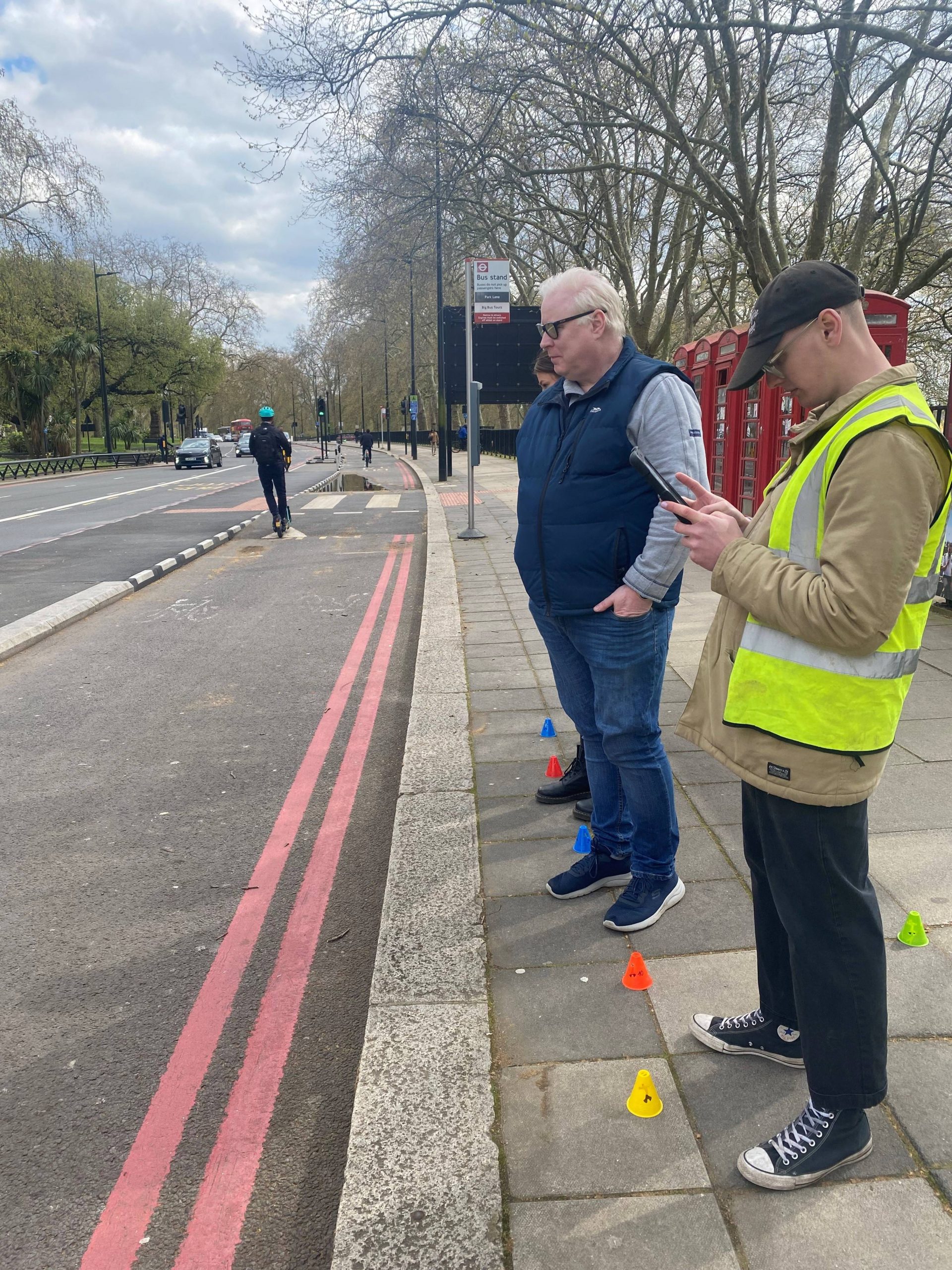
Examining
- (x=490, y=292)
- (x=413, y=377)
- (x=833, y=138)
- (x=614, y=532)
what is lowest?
(x=614, y=532)

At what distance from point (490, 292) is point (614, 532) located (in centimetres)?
992

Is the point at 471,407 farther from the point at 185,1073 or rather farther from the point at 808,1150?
the point at 808,1150

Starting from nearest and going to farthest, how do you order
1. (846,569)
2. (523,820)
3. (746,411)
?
(846,569)
(523,820)
(746,411)

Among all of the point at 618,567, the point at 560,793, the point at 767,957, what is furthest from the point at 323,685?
the point at 767,957

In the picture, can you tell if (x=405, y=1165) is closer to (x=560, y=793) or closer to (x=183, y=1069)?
(x=183, y=1069)

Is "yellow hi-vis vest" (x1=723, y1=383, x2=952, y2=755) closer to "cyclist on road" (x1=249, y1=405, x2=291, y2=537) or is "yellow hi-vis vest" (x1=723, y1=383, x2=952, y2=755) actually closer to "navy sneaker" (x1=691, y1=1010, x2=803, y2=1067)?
"navy sneaker" (x1=691, y1=1010, x2=803, y2=1067)

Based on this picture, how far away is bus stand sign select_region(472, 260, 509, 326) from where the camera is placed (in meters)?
11.6

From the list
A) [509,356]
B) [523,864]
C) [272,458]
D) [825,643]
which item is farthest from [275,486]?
[825,643]

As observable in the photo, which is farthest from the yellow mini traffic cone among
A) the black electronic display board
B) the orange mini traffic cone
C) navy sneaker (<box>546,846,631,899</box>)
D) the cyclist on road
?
the black electronic display board

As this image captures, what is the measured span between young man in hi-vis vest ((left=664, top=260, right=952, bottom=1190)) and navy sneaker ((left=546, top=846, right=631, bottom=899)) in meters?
1.15

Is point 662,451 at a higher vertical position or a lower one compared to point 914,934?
higher

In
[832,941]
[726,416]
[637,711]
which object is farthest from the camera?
[726,416]

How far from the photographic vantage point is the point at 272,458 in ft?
45.2

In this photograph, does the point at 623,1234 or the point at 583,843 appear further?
the point at 583,843
